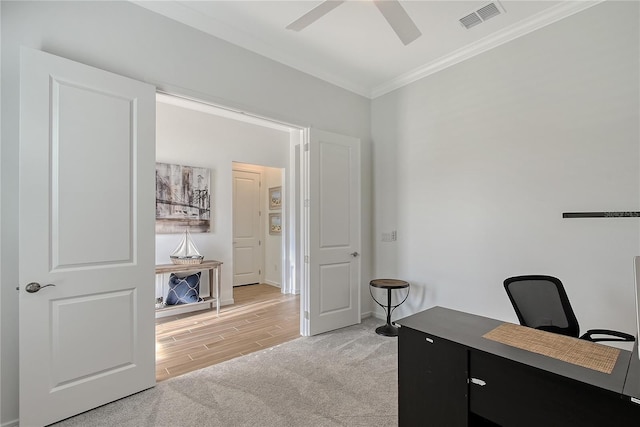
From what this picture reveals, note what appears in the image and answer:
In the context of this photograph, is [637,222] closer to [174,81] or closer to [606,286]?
[606,286]

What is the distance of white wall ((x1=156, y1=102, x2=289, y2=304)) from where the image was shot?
4363 mm

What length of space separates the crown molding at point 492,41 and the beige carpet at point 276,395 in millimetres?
3090

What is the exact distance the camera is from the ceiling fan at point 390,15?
1827 millimetres

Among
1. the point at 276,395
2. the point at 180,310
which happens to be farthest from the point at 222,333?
the point at 276,395

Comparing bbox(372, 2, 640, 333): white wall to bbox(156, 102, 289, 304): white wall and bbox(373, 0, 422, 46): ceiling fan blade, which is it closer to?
bbox(373, 0, 422, 46): ceiling fan blade

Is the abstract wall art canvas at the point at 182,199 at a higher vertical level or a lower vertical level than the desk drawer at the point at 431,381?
higher

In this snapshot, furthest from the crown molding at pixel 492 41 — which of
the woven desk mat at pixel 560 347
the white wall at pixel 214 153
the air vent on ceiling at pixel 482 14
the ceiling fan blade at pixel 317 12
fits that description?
the woven desk mat at pixel 560 347

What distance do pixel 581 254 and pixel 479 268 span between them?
82cm

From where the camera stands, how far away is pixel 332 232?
363 centimetres

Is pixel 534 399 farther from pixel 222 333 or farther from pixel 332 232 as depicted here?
pixel 222 333

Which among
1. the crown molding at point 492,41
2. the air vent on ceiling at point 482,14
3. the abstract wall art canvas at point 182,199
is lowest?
the abstract wall art canvas at point 182,199

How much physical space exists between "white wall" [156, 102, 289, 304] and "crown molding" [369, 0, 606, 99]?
2404 millimetres

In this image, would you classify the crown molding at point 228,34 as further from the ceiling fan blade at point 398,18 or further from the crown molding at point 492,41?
the ceiling fan blade at point 398,18

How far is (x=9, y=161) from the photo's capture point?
1923 millimetres
